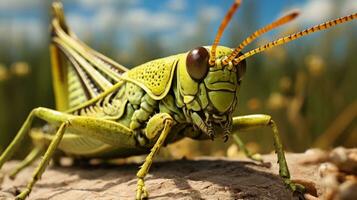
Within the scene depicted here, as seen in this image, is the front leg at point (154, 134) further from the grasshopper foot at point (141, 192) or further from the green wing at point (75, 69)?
the green wing at point (75, 69)

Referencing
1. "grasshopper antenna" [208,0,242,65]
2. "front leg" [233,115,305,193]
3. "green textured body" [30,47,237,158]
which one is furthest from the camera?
"front leg" [233,115,305,193]

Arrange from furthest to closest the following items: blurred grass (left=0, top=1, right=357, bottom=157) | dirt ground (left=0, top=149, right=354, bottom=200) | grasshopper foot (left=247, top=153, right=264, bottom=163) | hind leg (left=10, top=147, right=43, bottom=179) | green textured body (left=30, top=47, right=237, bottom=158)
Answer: blurred grass (left=0, top=1, right=357, bottom=157) → hind leg (left=10, top=147, right=43, bottom=179) → grasshopper foot (left=247, top=153, right=264, bottom=163) → green textured body (left=30, top=47, right=237, bottom=158) → dirt ground (left=0, top=149, right=354, bottom=200)

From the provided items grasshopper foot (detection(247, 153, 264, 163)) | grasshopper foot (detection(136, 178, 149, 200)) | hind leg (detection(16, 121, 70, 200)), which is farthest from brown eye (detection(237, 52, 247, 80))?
hind leg (detection(16, 121, 70, 200))

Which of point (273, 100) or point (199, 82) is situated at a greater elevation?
point (199, 82)

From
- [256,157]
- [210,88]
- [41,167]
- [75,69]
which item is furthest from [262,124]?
[75,69]

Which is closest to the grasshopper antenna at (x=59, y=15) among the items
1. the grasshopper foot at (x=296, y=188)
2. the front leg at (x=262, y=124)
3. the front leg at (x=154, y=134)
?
the front leg at (x=154, y=134)

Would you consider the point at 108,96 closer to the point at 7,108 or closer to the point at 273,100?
the point at 273,100

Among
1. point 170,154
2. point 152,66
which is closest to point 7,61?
point 170,154

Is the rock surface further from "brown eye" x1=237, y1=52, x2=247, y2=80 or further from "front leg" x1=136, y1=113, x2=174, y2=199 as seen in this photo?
"brown eye" x1=237, y1=52, x2=247, y2=80
